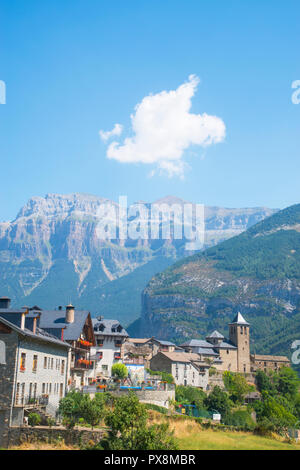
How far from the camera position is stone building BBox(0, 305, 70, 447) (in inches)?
1578

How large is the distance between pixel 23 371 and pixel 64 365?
1209 centimetres

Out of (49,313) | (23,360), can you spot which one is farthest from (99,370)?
(23,360)

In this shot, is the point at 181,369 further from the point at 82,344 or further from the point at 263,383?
the point at 82,344

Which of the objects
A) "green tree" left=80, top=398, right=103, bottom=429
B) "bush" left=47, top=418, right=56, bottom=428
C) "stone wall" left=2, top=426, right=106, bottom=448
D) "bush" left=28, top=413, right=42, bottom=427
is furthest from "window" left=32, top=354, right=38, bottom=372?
"stone wall" left=2, top=426, right=106, bottom=448

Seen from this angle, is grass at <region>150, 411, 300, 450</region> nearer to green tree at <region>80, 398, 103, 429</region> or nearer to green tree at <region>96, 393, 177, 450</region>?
green tree at <region>96, 393, 177, 450</region>

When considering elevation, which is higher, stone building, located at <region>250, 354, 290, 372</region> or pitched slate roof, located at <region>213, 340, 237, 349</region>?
pitched slate roof, located at <region>213, 340, 237, 349</region>

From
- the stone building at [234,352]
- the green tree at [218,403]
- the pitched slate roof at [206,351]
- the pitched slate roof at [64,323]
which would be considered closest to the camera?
the pitched slate roof at [64,323]

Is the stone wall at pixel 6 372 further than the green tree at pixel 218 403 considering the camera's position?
No

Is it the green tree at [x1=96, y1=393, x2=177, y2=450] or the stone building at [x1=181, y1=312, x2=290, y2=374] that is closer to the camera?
the green tree at [x1=96, y1=393, x2=177, y2=450]

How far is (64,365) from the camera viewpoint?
177 ft

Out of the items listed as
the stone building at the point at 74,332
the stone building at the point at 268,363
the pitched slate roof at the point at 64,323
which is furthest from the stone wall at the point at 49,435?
the stone building at the point at 268,363

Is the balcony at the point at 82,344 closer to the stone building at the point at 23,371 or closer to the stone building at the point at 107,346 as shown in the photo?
the stone building at the point at 23,371

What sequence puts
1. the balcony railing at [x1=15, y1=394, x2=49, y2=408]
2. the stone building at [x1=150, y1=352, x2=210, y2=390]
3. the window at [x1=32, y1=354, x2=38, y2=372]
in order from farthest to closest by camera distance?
the stone building at [x1=150, y1=352, x2=210, y2=390] < the window at [x1=32, y1=354, x2=38, y2=372] < the balcony railing at [x1=15, y1=394, x2=49, y2=408]

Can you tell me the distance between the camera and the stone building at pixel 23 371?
4009cm
